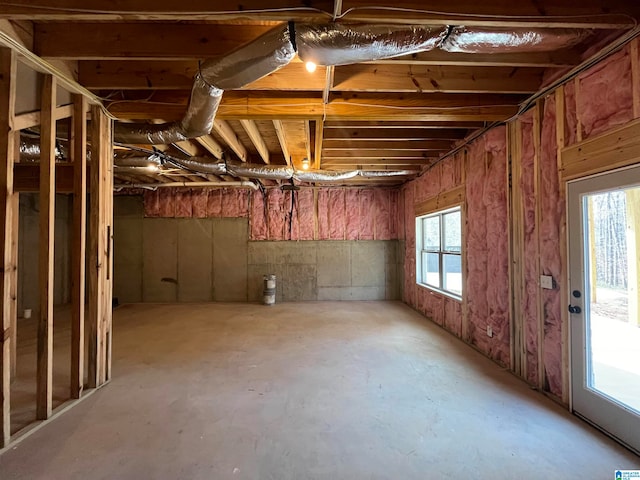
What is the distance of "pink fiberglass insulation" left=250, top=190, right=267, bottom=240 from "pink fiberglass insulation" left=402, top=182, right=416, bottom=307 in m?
3.04

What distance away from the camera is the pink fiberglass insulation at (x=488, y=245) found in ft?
9.75

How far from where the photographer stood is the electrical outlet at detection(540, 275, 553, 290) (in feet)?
7.69

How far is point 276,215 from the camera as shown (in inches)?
255

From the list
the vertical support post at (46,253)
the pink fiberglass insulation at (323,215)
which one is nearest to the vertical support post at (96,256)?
the vertical support post at (46,253)

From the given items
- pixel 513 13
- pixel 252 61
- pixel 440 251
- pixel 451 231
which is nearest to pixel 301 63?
pixel 252 61

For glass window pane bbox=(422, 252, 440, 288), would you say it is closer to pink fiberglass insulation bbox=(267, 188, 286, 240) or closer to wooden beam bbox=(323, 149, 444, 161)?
wooden beam bbox=(323, 149, 444, 161)

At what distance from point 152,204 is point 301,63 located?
547 centimetres

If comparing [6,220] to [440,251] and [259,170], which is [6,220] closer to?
[259,170]

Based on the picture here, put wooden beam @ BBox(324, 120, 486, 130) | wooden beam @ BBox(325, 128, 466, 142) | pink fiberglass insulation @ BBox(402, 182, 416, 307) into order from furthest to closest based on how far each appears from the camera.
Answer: pink fiberglass insulation @ BBox(402, 182, 416, 307), wooden beam @ BBox(325, 128, 466, 142), wooden beam @ BBox(324, 120, 486, 130)

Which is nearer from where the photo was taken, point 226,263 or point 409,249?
point 409,249

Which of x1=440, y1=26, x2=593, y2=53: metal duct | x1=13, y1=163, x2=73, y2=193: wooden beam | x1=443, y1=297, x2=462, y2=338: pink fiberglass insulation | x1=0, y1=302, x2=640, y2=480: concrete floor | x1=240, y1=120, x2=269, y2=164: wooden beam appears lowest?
x1=0, y1=302, x2=640, y2=480: concrete floor

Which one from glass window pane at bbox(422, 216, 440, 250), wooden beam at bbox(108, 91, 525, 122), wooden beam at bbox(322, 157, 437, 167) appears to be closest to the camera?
wooden beam at bbox(108, 91, 525, 122)

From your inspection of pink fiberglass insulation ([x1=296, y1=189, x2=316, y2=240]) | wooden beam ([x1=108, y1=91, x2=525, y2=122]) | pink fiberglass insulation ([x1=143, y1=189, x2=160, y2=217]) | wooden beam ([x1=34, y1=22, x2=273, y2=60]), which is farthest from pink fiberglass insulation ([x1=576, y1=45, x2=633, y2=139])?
pink fiberglass insulation ([x1=143, y1=189, x2=160, y2=217])

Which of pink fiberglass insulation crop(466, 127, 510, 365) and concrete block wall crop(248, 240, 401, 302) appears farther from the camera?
concrete block wall crop(248, 240, 401, 302)
